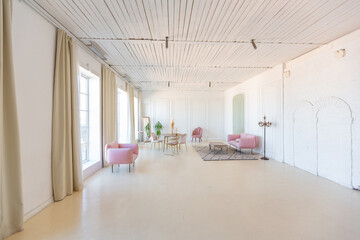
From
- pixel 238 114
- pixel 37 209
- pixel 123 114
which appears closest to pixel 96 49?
pixel 37 209

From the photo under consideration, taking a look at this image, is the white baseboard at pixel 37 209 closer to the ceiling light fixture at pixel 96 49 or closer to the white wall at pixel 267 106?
the ceiling light fixture at pixel 96 49

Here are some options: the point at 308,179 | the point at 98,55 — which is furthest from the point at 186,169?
the point at 98,55

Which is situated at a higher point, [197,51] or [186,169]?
[197,51]

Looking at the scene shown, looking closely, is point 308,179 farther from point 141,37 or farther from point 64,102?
point 64,102

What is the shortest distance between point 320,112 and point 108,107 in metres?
5.47

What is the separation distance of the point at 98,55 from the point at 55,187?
121 inches

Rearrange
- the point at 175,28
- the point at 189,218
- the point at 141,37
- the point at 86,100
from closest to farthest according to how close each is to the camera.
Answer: the point at 189,218 → the point at 175,28 → the point at 141,37 → the point at 86,100

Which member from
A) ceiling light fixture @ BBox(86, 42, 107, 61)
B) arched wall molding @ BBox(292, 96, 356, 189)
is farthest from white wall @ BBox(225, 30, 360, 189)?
ceiling light fixture @ BBox(86, 42, 107, 61)

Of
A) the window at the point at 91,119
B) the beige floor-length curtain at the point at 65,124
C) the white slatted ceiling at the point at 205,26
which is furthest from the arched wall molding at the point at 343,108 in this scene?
the window at the point at 91,119

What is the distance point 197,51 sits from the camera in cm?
403

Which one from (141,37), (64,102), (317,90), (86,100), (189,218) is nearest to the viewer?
(189,218)

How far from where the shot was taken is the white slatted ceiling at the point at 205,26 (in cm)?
237

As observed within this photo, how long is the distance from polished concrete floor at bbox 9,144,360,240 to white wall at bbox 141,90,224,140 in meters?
6.05

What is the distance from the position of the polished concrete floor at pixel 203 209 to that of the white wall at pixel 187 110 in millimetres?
6048
